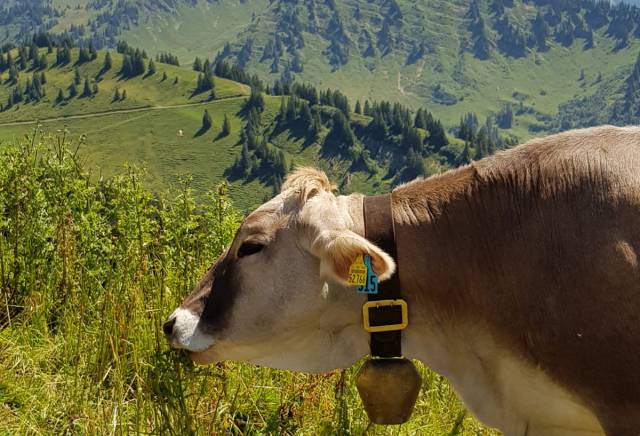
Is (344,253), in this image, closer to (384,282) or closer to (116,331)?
(384,282)

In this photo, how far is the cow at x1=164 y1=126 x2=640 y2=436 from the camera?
433cm

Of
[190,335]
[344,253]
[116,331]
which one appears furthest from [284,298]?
[116,331]

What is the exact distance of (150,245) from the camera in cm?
782

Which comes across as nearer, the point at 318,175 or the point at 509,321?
the point at 509,321

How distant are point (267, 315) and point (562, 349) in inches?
78.0

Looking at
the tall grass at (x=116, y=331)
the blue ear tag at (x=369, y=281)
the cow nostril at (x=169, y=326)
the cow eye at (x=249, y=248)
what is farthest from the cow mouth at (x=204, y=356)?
the blue ear tag at (x=369, y=281)

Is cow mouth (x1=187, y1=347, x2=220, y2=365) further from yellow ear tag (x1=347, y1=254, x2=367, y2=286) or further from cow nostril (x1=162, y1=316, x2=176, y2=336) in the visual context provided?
yellow ear tag (x1=347, y1=254, x2=367, y2=286)

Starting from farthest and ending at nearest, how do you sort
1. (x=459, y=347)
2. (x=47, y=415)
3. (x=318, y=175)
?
(x=47, y=415), (x=318, y=175), (x=459, y=347)

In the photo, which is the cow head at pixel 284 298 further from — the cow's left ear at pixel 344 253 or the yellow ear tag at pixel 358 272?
the yellow ear tag at pixel 358 272

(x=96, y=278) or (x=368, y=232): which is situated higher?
(x=368, y=232)

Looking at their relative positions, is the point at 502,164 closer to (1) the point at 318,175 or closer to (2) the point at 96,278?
(1) the point at 318,175

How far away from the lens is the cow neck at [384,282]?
15.8 feet

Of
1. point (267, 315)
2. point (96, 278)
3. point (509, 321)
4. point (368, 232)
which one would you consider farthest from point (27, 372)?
point (509, 321)

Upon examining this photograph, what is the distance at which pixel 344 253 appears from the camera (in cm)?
463
